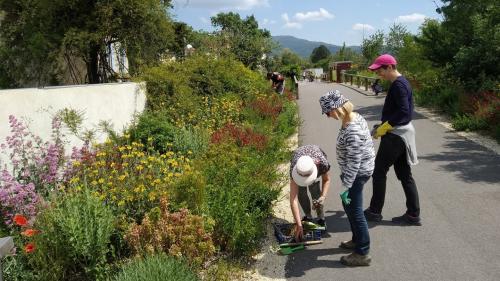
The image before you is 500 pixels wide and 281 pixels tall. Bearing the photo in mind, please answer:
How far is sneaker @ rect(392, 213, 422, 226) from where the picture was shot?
17.5 feet

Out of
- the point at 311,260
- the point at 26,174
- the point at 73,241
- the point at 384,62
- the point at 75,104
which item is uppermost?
the point at 384,62

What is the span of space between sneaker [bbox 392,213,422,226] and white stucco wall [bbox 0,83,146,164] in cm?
485

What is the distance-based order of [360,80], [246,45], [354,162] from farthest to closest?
[360,80] < [246,45] < [354,162]

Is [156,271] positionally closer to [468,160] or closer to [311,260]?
[311,260]

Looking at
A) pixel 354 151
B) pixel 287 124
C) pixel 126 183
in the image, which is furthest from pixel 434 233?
pixel 287 124

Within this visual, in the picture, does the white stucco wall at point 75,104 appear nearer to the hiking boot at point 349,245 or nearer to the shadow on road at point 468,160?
the hiking boot at point 349,245

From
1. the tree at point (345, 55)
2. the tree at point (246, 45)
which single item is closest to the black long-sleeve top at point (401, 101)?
the tree at point (246, 45)

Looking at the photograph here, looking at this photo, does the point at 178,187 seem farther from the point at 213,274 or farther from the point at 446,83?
the point at 446,83

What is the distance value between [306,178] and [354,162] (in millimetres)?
517

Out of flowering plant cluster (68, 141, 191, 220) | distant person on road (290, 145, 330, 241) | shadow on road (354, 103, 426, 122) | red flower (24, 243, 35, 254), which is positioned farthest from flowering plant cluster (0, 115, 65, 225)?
shadow on road (354, 103, 426, 122)

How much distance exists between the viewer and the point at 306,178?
4488 millimetres

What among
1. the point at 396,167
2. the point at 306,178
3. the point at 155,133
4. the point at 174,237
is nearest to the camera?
the point at 174,237

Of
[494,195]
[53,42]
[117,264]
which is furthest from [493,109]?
[53,42]

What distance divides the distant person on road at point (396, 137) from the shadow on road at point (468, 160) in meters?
2.16
